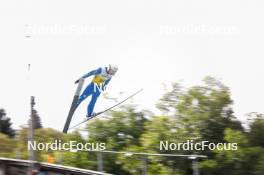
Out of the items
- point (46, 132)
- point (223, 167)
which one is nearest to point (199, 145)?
point (223, 167)

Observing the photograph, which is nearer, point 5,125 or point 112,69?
point 112,69

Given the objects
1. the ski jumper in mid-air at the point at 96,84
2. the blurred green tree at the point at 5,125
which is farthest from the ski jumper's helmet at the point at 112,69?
the blurred green tree at the point at 5,125

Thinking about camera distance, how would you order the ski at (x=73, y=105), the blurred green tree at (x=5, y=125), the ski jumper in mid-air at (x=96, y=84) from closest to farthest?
the ski jumper in mid-air at (x=96, y=84)
the ski at (x=73, y=105)
the blurred green tree at (x=5, y=125)

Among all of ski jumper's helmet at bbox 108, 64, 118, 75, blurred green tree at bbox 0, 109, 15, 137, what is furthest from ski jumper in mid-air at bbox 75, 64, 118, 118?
blurred green tree at bbox 0, 109, 15, 137

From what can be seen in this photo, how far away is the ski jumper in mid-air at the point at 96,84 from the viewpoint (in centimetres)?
1177

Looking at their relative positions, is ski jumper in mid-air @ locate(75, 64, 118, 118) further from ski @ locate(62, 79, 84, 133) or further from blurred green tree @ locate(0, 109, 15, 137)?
blurred green tree @ locate(0, 109, 15, 137)

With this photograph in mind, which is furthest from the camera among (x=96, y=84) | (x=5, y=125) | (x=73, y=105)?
(x=5, y=125)

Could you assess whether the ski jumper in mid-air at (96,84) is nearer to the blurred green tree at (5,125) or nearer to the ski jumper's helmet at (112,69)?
the ski jumper's helmet at (112,69)

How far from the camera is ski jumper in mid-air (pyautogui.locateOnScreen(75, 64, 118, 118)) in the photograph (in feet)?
38.6

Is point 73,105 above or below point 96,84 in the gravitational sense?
below

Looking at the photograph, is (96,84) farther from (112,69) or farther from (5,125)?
(5,125)

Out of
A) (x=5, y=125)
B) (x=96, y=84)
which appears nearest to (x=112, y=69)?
(x=96, y=84)

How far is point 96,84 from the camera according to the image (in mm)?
11836

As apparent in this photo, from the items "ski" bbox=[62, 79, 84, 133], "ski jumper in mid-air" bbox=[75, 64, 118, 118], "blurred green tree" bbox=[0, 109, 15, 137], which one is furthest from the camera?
"blurred green tree" bbox=[0, 109, 15, 137]
